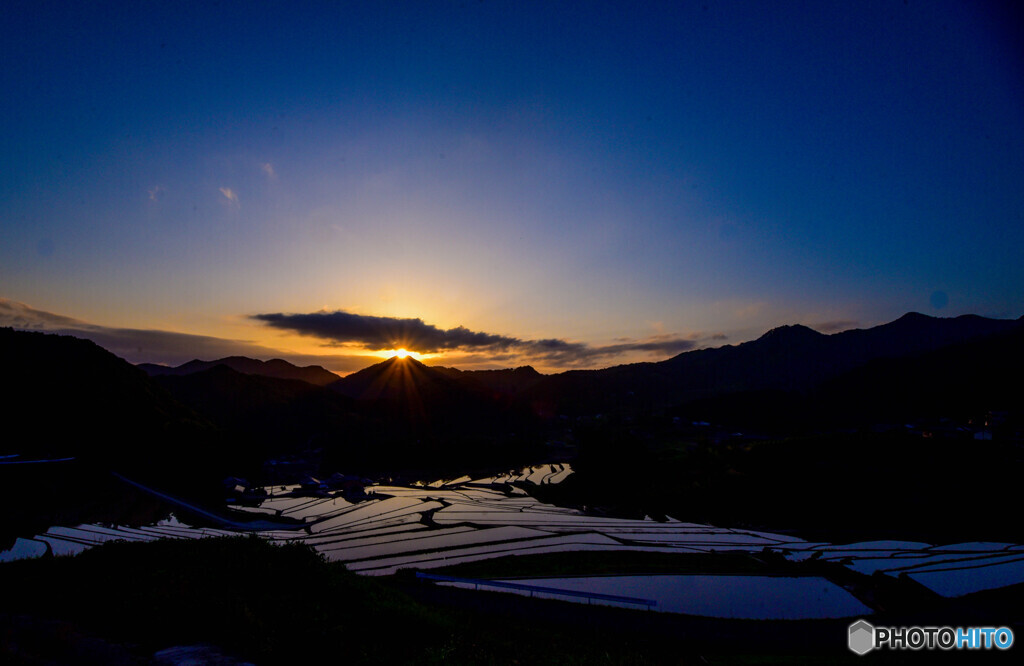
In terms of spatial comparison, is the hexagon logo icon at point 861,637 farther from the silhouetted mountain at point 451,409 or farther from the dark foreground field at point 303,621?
the silhouetted mountain at point 451,409

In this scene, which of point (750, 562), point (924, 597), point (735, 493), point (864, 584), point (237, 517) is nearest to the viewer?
point (924, 597)

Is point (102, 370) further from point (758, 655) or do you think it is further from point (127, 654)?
point (758, 655)

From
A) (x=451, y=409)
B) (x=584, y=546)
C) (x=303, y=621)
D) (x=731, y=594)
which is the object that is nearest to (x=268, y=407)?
(x=451, y=409)

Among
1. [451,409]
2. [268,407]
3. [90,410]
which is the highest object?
[90,410]

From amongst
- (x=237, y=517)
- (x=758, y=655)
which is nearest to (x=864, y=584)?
(x=758, y=655)

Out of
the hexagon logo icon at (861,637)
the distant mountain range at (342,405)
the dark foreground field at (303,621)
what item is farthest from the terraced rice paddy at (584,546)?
the distant mountain range at (342,405)

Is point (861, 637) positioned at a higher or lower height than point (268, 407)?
higher

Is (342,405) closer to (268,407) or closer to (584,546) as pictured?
(268,407)

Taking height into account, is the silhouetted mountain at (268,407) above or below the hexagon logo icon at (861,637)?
below
